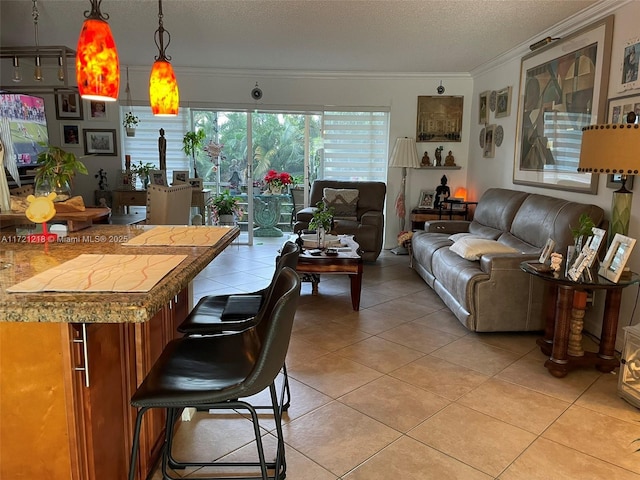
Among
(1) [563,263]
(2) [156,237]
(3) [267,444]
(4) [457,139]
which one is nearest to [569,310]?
(1) [563,263]

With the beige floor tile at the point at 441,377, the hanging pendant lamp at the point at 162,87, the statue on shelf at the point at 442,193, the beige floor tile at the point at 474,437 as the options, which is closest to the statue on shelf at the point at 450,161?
the statue on shelf at the point at 442,193

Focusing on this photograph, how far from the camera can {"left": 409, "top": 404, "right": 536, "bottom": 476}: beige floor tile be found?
201 cm

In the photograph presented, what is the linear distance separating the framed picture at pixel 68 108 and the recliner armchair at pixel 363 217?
10.9 ft

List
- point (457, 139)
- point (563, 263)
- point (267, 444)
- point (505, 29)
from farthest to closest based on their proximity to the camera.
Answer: point (457, 139) < point (505, 29) < point (563, 263) < point (267, 444)

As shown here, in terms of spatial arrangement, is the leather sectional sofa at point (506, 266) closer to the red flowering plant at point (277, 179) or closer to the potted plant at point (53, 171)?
the potted plant at point (53, 171)

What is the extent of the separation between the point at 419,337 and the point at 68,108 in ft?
18.4

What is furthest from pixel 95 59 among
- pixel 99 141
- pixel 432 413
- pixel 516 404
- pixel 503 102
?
pixel 99 141

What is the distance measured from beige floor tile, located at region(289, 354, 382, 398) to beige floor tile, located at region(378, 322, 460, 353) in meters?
0.51

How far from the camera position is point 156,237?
7.25 ft

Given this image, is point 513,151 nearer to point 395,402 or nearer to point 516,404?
point 516,404

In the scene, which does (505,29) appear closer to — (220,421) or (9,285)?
(220,421)

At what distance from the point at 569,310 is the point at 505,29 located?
106 inches

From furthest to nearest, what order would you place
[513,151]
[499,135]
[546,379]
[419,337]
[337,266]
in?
[499,135], [513,151], [337,266], [419,337], [546,379]

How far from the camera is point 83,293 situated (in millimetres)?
1266
